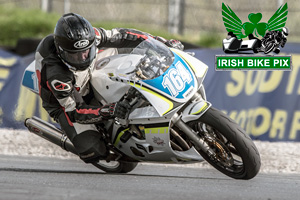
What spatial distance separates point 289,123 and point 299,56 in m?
0.96

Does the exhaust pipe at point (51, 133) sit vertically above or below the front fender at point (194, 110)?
below

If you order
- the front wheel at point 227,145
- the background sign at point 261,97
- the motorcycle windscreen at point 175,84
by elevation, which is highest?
the motorcycle windscreen at point 175,84

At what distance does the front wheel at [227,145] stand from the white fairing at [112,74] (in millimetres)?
726

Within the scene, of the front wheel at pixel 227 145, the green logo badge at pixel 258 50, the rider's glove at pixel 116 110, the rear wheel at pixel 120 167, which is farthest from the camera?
the green logo badge at pixel 258 50

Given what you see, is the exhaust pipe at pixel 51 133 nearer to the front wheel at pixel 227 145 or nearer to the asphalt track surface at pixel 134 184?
the asphalt track surface at pixel 134 184

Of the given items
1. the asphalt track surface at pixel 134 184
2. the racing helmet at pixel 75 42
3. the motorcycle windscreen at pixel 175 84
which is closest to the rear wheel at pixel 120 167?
the asphalt track surface at pixel 134 184

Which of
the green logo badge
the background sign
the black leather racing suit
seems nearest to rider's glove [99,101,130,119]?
the black leather racing suit

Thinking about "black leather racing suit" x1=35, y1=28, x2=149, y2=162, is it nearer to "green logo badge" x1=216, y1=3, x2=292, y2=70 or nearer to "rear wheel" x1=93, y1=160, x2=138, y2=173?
"rear wheel" x1=93, y1=160, x2=138, y2=173

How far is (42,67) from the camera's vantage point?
18.7ft

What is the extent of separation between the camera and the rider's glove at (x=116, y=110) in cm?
527

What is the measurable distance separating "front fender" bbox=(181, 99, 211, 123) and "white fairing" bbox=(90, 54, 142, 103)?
56 centimetres

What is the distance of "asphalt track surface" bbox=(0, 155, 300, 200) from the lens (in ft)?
14.9

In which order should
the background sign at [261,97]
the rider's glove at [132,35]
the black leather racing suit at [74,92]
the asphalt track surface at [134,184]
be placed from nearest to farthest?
the asphalt track surface at [134,184] → the black leather racing suit at [74,92] → the rider's glove at [132,35] → the background sign at [261,97]

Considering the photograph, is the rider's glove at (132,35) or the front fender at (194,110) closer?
the front fender at (194,110)
